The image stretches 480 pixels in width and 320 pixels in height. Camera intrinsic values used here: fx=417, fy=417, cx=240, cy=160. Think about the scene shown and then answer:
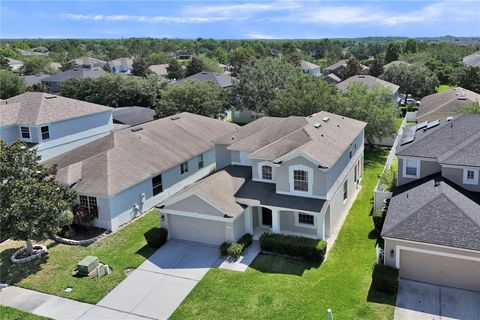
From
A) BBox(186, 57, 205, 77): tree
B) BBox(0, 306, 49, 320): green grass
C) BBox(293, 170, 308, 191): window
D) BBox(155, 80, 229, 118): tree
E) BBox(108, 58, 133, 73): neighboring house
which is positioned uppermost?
BBox(108, 58, 133, 73): neighboring house

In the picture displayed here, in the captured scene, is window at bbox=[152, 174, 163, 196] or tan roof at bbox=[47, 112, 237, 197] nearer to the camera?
tan roof at bbox=[47, 112, 237, 197]

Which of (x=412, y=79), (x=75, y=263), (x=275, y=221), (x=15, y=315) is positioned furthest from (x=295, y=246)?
(x=412, y=79)

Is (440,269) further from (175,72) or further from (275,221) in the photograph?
(175,72)

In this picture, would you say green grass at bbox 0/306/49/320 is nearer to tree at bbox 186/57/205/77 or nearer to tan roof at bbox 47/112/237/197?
tan roof at bbox 47/112/237/197

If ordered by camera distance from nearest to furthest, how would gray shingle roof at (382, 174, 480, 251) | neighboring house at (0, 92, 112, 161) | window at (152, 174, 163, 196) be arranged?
1. gray shingle roof at (382, 174, 480, 251)
2. window at (152, 174, 163, 196)
3. neighboring house at (0, 92, 112, 161)

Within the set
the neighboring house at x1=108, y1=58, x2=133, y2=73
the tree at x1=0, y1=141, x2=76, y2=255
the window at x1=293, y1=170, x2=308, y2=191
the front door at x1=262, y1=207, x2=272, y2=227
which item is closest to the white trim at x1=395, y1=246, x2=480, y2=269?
the window at x1=293, y1=170, x2=308, y2=191

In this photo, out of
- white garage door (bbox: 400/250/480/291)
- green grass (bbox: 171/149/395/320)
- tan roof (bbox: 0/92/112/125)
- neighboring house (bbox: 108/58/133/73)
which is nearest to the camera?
green grass (bbox: 171/149/395/320)

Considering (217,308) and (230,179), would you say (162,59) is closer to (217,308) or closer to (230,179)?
(230,179)

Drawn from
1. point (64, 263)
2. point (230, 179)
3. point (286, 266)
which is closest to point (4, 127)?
point (64, 263)
